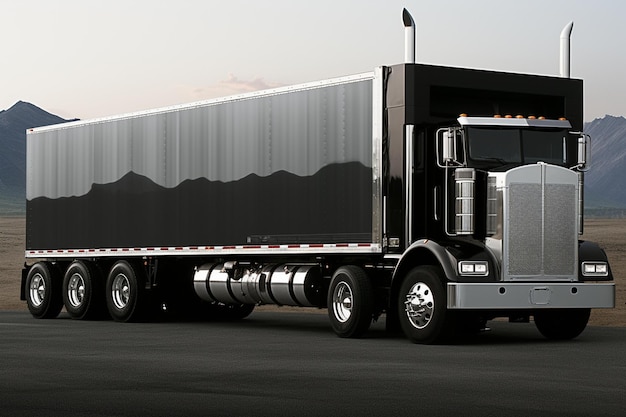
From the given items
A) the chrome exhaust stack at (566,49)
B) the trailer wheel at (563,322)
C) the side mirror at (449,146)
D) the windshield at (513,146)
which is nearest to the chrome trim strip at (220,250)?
the side mirror at (449,146)

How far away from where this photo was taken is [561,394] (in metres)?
12.6

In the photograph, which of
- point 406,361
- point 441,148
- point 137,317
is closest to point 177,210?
point 137,317

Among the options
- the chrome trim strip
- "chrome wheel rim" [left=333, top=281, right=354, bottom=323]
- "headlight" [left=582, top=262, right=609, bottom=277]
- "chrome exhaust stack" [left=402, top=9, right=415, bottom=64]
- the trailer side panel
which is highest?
"chrome exhaust stack" [left=402, top=9, right=415, bottom=64]

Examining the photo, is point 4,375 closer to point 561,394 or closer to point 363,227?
point 561,394

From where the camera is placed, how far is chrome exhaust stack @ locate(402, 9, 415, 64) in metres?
20.2

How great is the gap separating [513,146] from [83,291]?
35.5ft

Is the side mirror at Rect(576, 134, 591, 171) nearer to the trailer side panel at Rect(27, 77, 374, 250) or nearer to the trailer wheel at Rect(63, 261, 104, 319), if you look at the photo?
the trailer side panel at Rect(27, 77, 374, 250)

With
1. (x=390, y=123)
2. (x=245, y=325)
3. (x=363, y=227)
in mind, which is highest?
(x=390, y=123)

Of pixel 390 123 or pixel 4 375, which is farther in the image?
pixel 390 123

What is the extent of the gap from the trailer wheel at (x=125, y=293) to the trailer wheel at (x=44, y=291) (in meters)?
2.15

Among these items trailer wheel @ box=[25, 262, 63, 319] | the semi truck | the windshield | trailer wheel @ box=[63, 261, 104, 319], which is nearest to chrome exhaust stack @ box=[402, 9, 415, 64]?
the semi truck

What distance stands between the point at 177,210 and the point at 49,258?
206 inches

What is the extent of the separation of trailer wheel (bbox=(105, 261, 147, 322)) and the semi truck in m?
0.16

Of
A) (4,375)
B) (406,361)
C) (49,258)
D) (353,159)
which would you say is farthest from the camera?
(49,258)
